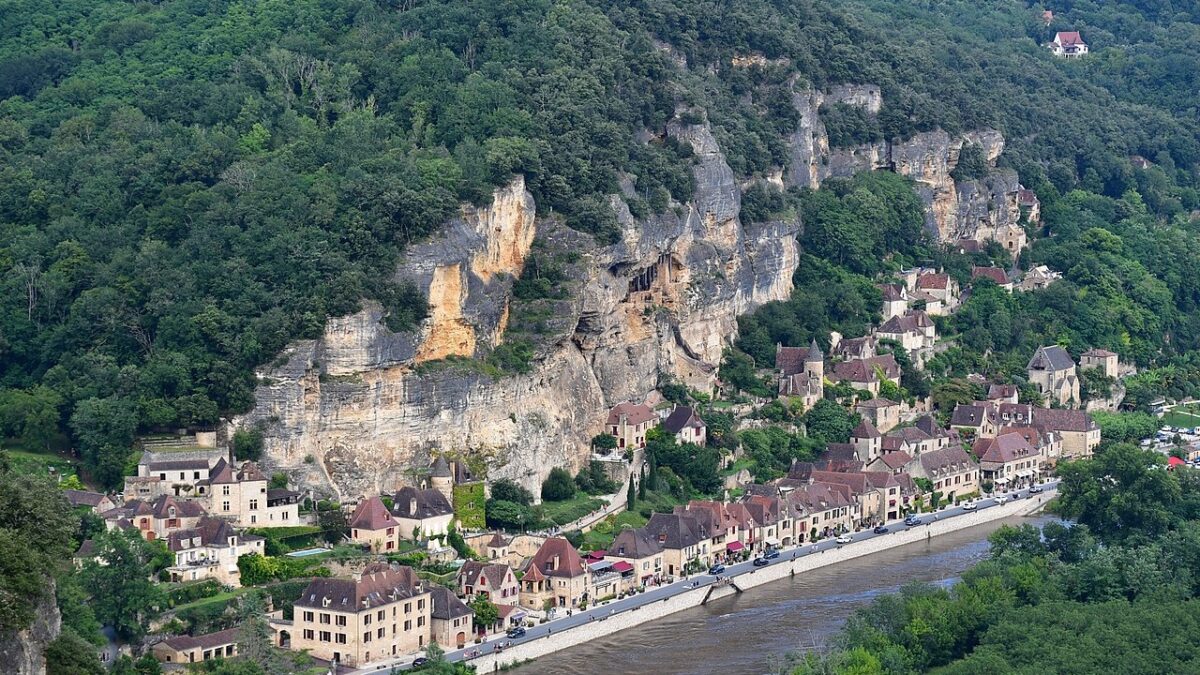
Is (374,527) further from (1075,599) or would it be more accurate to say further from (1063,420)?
(1063,420)

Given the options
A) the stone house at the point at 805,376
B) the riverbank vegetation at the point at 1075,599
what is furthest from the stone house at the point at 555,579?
the stone house at the point at 805,376

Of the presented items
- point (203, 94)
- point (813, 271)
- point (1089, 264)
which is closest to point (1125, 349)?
point (1089, 264)

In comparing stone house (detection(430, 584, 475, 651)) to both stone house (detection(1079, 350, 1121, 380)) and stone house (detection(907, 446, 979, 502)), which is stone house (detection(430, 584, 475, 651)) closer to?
stone house (detection(907, 446, 979, 502))

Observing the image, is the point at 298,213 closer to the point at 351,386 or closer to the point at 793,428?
the point at 351,386

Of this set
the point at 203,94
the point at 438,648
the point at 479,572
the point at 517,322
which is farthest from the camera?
the point at 203,94

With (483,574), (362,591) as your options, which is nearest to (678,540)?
(483,574)

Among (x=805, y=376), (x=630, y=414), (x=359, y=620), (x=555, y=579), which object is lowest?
(x=359, y=620)
